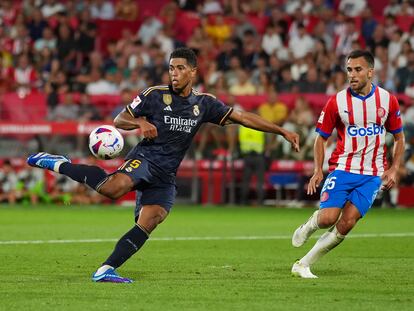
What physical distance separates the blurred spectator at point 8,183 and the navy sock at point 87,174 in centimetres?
1342

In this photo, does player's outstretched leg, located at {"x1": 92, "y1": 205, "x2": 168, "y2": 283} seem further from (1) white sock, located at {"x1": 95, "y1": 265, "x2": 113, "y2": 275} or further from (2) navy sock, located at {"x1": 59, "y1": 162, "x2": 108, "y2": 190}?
(2) navy sock, located at {"x1": 59, "y1": 162, "x2": 108, "y2": 190}

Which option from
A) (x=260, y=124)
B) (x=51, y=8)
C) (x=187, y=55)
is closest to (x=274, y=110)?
(x=51, y=8)

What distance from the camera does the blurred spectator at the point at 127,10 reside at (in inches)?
1120

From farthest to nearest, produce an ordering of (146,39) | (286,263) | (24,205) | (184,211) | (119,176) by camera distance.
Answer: (146,39)
(24,205)
(184,211)
(286,263)
(119,176)

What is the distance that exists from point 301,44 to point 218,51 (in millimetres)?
2127

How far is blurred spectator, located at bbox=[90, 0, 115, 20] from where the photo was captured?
2850 centimetres

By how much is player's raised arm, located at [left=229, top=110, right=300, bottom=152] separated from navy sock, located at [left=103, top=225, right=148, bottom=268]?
1.43m

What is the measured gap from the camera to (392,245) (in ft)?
44.1

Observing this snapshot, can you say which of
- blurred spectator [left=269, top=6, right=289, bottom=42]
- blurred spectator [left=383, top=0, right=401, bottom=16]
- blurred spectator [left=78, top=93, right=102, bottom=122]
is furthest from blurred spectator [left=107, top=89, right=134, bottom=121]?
blurred spectator [left=383, top=0, right=401, bottom=16]

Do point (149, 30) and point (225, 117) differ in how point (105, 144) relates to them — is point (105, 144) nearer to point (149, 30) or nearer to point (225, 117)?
point (225, 117)

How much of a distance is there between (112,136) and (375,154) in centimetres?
253

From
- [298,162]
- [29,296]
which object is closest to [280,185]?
[298,162]

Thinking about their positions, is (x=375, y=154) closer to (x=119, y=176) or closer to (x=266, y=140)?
(x=119, y=176)

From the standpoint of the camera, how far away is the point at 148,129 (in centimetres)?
914
